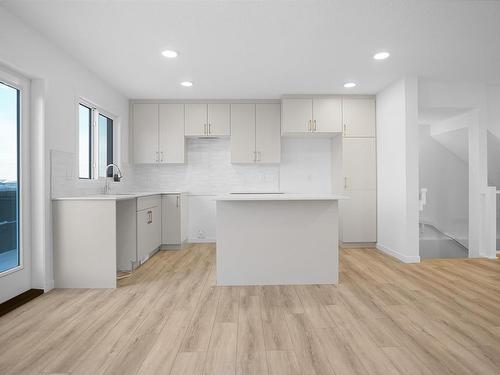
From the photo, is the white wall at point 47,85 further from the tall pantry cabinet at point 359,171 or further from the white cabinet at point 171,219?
the tall pantry cabinet at point 359,171

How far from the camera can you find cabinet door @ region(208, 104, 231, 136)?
17.1 ft

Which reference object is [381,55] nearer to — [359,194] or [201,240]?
[359,194]

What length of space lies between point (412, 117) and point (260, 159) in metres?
2.39

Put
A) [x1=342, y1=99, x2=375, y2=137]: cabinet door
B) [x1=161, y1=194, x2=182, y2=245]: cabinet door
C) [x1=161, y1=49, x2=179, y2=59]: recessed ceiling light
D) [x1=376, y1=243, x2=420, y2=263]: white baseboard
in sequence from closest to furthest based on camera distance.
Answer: [x1=161, y1=49, x2=179, y2=59]: recessed ceiling light, [x1=376, y1=243, x2=420, y2=263]: white baseboard, [x1=161, y1=194, x2=182, y2=245]: cabinet door, [x1=342, y1=99, x2=375, y2=137]: cabinet door

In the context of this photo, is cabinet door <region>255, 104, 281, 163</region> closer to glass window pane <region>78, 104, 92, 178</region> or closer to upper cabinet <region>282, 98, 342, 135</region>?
upper cabinet <region>282, 98, 342, 135</region>

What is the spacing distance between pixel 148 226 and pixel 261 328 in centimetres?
258

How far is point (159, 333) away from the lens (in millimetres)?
2117

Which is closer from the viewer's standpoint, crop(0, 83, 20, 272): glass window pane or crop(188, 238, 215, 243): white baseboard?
crop(0, 83, 20, 272): glass window pane

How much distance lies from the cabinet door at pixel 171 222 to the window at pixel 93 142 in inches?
39.0

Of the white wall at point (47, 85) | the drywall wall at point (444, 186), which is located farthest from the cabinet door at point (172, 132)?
the drywall wall at point (444, 186)

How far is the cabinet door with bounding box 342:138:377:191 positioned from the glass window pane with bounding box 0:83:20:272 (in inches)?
170

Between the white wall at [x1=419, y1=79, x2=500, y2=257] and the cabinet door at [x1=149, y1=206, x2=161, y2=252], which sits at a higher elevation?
the white wall at [x1=419, y1=79, x2=500, y2=257]

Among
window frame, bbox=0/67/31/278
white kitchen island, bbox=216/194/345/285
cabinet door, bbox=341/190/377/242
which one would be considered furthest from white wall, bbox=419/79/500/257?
window frame, bbox=0/67/31/278

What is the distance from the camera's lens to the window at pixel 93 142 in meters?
3.87
